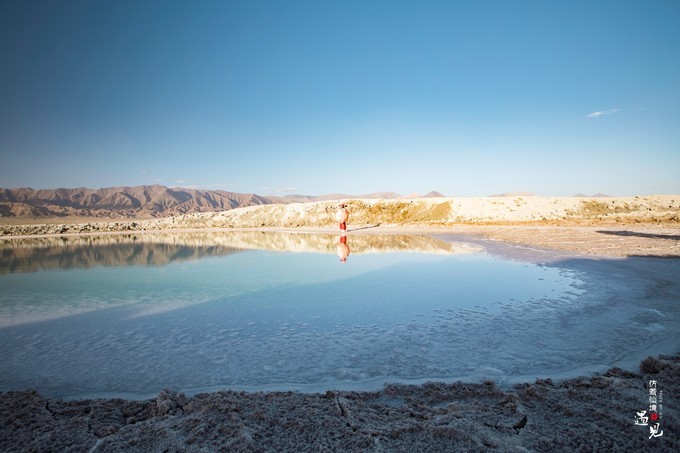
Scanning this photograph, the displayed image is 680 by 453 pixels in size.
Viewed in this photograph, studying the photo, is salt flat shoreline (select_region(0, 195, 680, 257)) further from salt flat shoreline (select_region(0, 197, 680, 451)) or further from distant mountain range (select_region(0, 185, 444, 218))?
distant mountain range (select_region(0, 185, 444, 218))

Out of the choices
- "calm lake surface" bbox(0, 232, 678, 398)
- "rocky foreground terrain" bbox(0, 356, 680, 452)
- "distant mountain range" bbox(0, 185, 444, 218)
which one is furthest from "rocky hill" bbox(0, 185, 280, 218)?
"rocky foreground terrain" bbox(0, 356, 680, 452)

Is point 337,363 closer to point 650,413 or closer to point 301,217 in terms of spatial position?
point 650,413

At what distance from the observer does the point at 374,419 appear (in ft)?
9.68

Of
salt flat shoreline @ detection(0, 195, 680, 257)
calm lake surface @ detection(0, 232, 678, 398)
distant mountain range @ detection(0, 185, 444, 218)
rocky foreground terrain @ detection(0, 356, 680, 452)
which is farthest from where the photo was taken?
distant mountain range @ detection(0, 185, 444, 218)

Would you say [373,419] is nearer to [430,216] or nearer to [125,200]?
[430,216]

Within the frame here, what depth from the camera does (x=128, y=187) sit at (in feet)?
472

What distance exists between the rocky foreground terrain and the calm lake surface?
0.37m

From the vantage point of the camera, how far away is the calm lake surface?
13.1 feet

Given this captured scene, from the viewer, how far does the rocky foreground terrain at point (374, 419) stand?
2.59 meters

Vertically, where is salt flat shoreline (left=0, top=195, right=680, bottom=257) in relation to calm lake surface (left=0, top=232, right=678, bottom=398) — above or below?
above

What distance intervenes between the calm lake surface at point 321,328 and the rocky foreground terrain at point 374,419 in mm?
368

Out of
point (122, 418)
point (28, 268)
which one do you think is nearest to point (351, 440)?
point (122, 418)

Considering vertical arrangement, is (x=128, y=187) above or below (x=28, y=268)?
above

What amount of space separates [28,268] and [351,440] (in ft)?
52.8
